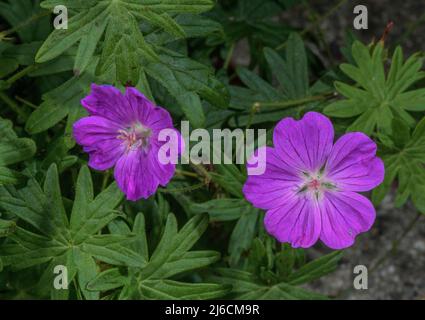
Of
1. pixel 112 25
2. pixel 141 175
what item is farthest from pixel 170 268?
pixel 112 25

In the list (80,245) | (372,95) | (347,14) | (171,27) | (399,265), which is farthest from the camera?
(347,14)

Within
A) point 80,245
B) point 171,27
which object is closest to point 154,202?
point 80,245

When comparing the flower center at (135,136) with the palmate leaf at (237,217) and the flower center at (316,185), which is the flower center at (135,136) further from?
the flower center at (316,185)

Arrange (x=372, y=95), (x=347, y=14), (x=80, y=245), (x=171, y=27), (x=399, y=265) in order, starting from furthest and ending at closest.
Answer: (x=347, y=14) < (x=399, y=265) < (x=372, y=95) < (x=80, y=245) < (x=171, y=27)

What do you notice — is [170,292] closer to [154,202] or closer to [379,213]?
[154,202]

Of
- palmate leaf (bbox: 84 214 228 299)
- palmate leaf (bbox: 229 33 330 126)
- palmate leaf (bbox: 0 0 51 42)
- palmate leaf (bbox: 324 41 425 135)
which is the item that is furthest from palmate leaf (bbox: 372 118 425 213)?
palmate leaf (bbox: 0 0 51 42)

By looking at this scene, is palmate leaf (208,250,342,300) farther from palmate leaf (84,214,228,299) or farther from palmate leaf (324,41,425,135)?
palmate leaf (324,41,425,135)

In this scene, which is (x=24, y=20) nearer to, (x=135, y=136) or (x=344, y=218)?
(x=135, y=136)
